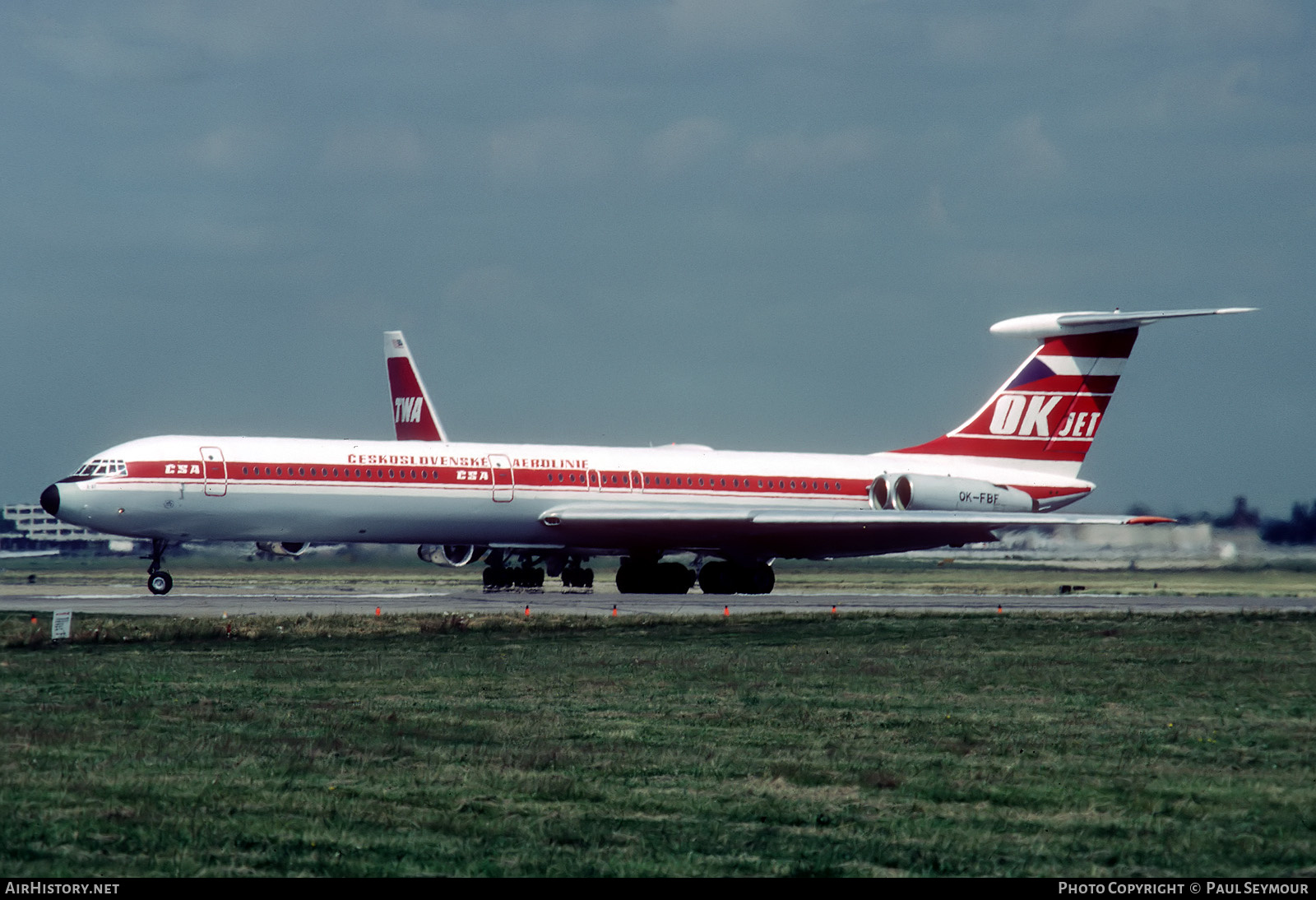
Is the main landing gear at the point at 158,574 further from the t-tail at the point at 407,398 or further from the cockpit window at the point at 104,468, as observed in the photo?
→ the t-tail at the point at 407,398

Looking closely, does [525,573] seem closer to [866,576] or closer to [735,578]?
[735,578]

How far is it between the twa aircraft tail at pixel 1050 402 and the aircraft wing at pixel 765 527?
407cm

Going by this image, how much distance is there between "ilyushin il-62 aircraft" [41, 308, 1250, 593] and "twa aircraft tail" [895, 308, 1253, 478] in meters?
0.05

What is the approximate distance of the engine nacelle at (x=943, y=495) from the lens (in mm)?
46438

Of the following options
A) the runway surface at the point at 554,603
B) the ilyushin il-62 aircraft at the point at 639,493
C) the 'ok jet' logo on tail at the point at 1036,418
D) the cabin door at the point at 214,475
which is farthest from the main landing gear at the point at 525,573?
the 'ok jet' logo on tail at the point at 1036,418

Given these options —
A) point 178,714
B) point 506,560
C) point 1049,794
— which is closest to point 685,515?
point 506,560

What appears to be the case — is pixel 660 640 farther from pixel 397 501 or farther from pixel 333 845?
pixel 397 501

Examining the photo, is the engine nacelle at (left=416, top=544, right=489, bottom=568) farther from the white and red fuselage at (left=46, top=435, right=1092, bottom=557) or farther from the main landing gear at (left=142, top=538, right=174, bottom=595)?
the main landing gear at (left=142, top=538, right=174, bottom=595)

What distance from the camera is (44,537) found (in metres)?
74.6

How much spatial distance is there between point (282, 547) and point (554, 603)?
1132 centimetres

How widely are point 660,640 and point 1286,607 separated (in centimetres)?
1652

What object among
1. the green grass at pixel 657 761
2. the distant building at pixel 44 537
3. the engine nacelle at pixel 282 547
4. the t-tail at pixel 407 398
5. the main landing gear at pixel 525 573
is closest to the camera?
the green grass at pixel 657 761

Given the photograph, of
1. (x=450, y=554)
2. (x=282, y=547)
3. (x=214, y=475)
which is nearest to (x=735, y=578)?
(x=450, y=554)

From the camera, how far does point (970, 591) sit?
147 ft
